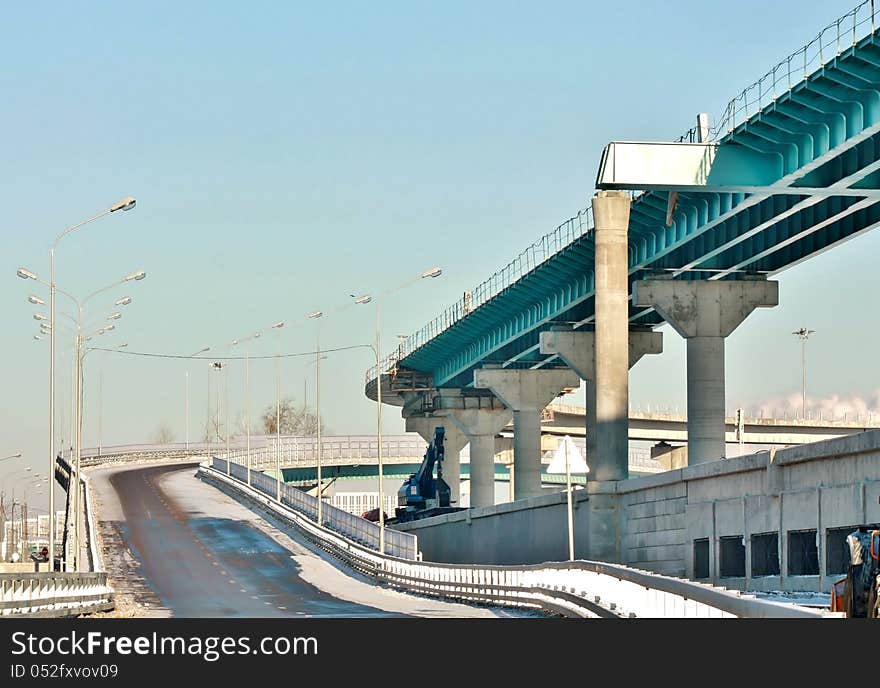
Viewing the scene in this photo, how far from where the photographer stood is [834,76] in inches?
1944

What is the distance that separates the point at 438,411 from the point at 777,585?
3338 inches

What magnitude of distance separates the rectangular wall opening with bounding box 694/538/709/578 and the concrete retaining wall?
0.43 feet

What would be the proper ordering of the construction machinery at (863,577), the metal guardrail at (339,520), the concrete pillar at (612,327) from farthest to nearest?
the metal guardrail at (339,520)
the concrete pillar at (612,327)
the construction machinery at (863,577)

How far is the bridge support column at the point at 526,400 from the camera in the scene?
352 feet

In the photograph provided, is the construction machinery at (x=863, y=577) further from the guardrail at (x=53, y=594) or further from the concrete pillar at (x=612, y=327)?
the concrete pillar at (x=612, y=327)

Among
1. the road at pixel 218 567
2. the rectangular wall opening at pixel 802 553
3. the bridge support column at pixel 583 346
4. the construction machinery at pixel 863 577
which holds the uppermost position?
the bridge support column at pixel 583 346

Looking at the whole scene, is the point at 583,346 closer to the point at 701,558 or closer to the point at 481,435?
the point at 701,558

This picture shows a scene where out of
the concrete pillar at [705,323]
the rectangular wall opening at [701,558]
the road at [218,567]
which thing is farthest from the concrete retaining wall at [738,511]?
the road at [218,567]

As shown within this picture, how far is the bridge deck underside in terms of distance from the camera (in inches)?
1987

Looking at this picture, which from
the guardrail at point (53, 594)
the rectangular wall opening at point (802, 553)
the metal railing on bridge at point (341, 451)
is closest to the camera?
the guardrail at point (53, 594)

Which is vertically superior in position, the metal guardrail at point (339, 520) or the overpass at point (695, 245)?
the overpass at point (695, 245)

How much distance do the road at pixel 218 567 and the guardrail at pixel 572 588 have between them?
0.98 meters

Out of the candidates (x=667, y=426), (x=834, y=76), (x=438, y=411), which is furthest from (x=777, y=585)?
(x=667, y=426)
